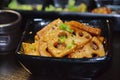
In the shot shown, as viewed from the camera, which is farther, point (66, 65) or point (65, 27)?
point (65, 27)

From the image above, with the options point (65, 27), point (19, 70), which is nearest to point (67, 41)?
point (65, 27)

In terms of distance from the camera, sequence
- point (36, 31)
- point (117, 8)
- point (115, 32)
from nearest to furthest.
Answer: point (36, 31) → point (115, 32) → point (117, 8)

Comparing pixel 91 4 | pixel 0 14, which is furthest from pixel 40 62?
pixel 91 4

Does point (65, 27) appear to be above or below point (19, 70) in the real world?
above

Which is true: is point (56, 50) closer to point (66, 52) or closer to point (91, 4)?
point (66, 52)

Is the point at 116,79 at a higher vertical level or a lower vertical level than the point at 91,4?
lower

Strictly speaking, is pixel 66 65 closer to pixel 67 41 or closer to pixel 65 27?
pixel 67 41

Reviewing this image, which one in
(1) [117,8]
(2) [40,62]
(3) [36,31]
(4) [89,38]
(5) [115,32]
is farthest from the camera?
(1) [117,8]

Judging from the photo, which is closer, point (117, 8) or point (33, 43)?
point (33, 43)
